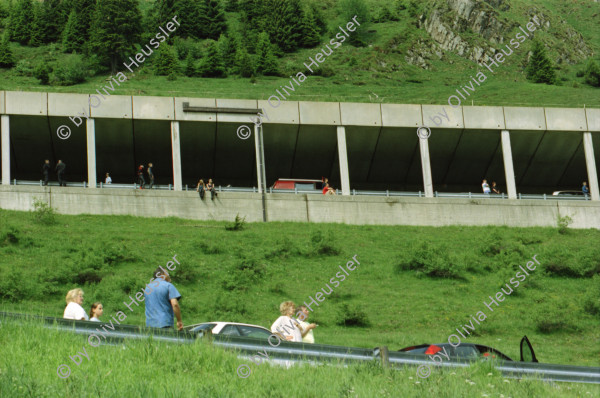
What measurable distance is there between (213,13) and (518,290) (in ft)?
301

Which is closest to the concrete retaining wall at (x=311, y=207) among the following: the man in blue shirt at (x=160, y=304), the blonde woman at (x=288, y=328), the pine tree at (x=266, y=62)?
the man in blue shirt at (x=160, y=304)

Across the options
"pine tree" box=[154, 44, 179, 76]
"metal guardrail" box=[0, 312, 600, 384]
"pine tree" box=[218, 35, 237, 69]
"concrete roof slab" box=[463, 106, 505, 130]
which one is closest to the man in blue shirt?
"metal guardrail" box=[0, 312, 600, 384]

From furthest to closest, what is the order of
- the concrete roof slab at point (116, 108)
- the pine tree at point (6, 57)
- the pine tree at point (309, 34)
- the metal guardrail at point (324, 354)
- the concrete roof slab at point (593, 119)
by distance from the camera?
1. the pine tree at point (309, 34)
2. the pine tree at point (6, 57)
3. the concrete roof slab at point (593, 119)
4. the concrete roof slab at point (116, 108)
5. the metal guardrail at point (324, 354)

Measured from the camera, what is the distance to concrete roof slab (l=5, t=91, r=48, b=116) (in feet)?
126

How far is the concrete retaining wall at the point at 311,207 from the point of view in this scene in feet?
114

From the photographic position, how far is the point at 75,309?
498 inches

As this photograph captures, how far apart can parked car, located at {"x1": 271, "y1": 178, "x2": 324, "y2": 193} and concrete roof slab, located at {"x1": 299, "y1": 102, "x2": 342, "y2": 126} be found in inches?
122

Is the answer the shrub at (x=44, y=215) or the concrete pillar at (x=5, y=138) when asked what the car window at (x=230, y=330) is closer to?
the shrub at (x=44, y=215)

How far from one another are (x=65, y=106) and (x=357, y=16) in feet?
254

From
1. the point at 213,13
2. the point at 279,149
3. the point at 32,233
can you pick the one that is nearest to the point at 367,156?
the point at 279,149

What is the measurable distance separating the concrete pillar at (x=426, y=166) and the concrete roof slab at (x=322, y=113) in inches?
166

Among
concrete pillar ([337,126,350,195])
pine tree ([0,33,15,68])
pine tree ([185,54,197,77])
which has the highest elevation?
pine tree ([0,33,15,68])

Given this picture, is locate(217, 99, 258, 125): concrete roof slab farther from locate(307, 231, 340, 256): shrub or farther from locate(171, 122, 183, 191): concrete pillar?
locate(307, 231, 340, 256): shrub

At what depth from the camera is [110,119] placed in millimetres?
39344
